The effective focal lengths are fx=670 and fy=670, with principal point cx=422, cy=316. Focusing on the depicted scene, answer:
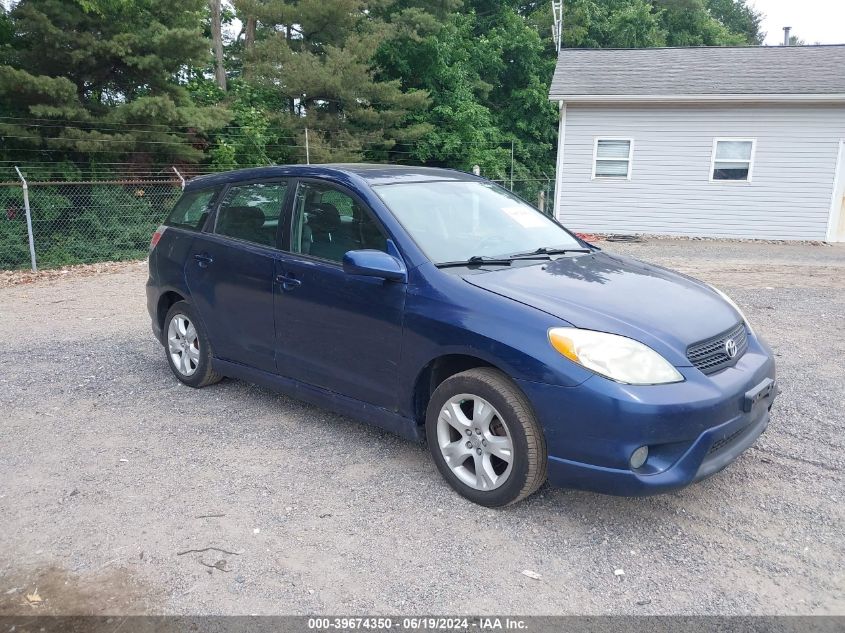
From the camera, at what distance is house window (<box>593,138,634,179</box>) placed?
16359mm

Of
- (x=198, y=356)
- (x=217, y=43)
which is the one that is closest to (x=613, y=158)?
(x=217, y=43)

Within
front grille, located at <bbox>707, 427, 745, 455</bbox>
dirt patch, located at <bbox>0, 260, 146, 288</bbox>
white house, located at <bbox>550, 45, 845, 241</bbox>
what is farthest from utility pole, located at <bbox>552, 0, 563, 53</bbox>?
front grille, located at <bbox>707, 427, 745, 455</bbox>

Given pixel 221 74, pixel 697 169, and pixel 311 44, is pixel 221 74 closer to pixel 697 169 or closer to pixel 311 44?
pixel 311 44

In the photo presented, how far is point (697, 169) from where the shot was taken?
52.6 ft

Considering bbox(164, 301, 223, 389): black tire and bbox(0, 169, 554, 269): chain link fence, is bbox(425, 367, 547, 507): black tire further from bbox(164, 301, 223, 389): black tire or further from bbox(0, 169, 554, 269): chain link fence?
bbox(0, 169, 554, 269): chain link fence

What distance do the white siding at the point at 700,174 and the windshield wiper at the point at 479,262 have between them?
44.3ft

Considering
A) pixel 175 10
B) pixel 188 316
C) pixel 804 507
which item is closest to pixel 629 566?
pixel 804 507

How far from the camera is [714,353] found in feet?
10.9

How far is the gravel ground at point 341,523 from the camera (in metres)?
2.80

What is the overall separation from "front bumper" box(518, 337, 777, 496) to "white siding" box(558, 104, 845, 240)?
14.2m

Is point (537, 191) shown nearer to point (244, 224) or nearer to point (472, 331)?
point (244, 224)

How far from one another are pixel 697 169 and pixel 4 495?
15.9m

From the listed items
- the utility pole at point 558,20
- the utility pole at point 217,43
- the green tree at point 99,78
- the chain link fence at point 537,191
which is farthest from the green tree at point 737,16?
the green tree at point 99,78

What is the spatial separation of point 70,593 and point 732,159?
16.5 m
